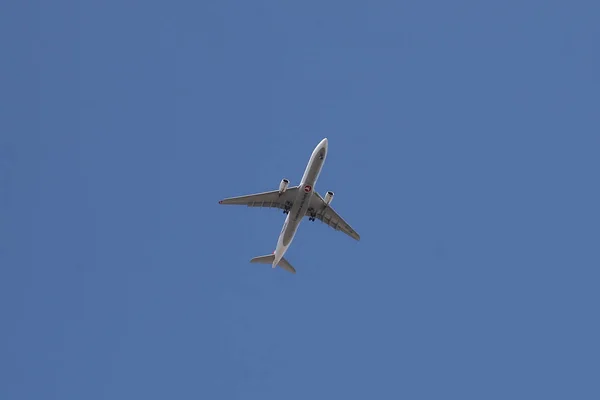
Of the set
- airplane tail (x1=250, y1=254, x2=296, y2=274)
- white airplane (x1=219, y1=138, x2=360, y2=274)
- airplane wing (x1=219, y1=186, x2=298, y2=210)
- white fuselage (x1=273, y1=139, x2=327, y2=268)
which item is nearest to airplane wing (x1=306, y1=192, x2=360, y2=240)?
white airplane (x1=219, y1=138, x2=360, y2=274)

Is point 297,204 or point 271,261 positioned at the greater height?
point 297,204

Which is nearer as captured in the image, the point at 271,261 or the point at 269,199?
the point at 269,199

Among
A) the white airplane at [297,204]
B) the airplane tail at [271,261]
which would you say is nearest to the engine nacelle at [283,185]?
the white airplane at [297,204]

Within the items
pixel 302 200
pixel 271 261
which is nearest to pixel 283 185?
pixel 302 200

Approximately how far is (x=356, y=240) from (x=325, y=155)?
13.2 meters

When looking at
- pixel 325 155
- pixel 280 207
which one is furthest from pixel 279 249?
pixel 325 155

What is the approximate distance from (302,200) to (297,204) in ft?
2.70

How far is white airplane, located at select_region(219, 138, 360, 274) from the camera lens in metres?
79.3

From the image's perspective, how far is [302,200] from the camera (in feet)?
264

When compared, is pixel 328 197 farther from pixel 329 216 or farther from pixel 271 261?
pixel 271 261

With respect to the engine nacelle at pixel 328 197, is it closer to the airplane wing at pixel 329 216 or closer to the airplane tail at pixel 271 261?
the airplane wing at pixel 329 216

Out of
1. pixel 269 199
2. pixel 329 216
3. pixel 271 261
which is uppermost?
pixel 329 216

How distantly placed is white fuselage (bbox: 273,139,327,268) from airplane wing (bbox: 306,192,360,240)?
3.56 feet

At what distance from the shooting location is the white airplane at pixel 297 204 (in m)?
79.3
